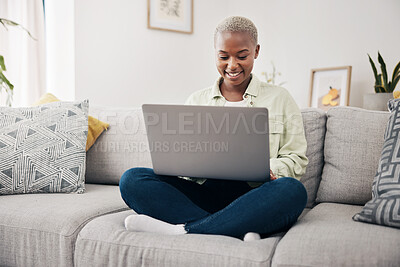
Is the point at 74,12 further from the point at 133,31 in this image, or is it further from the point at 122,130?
the point at 122,130

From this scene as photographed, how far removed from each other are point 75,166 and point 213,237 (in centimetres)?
84

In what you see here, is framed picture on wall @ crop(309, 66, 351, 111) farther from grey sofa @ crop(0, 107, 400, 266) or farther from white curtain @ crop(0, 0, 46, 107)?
white curtain @ crop(0, 0, 46, 107)

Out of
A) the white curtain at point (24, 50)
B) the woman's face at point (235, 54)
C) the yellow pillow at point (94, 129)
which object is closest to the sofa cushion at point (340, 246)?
the woman's face at point (235, 54)

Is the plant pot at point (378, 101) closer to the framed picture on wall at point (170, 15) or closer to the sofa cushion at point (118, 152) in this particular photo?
the sofa cushion at point (118, 152)

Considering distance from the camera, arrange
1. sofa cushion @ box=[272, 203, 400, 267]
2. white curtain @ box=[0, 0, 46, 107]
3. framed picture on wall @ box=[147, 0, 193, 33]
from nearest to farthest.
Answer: sofa cushion @ box=[272, 203, 400, 267], white curtain @ box=[0, 0, 46, 107], framed picture on wall @ box=[147, 0, 193, 33]

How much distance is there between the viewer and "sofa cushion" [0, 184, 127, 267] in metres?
1.38

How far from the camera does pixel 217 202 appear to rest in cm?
147

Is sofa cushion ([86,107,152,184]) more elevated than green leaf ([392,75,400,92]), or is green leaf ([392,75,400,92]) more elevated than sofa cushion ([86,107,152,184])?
green leaf ([392,75,400,92])

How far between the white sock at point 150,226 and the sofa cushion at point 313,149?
2.02 feet

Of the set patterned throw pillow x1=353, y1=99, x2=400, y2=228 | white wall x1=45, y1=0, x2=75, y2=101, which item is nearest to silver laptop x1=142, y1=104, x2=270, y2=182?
patterned throw pillow x1=353, y1=99, x2=400, y2=228

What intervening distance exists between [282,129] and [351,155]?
0.32 metres

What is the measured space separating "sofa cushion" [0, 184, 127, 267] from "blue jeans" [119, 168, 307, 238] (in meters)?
0.19

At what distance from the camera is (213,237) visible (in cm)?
122

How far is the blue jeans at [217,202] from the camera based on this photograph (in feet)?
4.03
